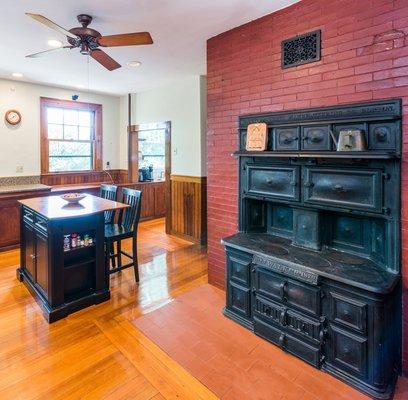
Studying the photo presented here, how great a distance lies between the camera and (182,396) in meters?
1.78

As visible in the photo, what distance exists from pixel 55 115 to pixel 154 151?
2.25 metres

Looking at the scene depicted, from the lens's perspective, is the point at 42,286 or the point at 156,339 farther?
the point at 42,286

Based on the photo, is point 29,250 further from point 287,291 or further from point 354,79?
point 354,79

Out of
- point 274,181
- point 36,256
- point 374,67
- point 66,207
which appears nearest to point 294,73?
point 374,67

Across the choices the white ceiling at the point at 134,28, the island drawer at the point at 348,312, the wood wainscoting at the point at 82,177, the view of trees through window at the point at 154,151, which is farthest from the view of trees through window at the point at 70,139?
the island drawer at the point at 348,312

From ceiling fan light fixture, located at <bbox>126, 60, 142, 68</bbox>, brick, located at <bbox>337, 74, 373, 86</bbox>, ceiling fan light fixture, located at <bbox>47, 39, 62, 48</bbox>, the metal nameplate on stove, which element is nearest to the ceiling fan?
ceiling fan light fixture, located at <bbox>47, 39, 62, 48</bbox>

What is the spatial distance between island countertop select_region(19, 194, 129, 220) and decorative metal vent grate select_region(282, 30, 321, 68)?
6.65 ft

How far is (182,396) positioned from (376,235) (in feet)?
5.51

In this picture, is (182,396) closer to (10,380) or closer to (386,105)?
(10,380)

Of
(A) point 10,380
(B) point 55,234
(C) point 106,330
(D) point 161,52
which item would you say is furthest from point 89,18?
(A) point 10,380

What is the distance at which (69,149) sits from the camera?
5758mm

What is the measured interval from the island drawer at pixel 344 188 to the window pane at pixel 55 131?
4.88 meters

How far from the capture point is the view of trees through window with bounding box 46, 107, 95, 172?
18.0ft

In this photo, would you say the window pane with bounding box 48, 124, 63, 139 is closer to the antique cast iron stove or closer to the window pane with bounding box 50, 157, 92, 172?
the window pane with bounding box 50, 157, 92, 172
